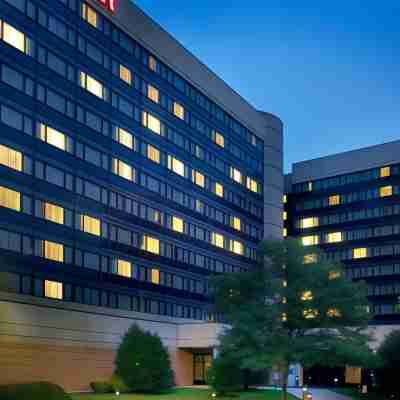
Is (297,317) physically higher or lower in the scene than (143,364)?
higher

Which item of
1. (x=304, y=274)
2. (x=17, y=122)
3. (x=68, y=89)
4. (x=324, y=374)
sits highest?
(x=68, y=89)

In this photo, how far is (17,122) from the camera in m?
66.6

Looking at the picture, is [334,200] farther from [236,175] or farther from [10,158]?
[10,158]

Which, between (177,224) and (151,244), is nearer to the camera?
(151,244)

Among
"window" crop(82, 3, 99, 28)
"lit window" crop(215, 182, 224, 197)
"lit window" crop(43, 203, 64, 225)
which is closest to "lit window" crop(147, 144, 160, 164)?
"window" crop(82, 3, 99, 28)

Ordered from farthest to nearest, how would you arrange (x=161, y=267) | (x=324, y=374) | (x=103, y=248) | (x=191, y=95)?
(x=324, y=374), (x=191, y=95), (x=161, y=267), (x=103, y=248)

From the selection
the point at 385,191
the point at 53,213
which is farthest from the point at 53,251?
the point at 385,191

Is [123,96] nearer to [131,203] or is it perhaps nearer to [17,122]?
[131,203]

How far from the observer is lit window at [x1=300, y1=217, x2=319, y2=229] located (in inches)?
5743

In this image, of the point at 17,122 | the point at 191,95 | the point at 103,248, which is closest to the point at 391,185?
the point at 191,95

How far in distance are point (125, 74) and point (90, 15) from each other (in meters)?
8.47

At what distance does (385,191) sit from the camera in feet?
447

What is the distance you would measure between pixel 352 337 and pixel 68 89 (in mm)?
35128

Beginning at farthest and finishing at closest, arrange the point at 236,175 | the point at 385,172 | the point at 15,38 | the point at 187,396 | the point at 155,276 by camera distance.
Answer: the point at 385,172, the point at 236,175, the point at 155,276, the point at 187,396, the point at 15,38
